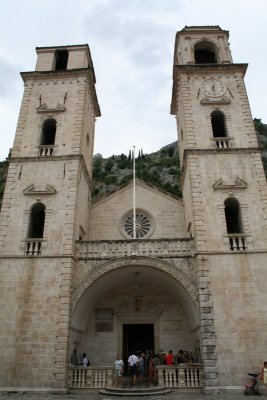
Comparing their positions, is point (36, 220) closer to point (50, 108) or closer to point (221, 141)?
point (50, 108)

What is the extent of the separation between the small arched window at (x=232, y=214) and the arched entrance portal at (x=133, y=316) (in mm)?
4043

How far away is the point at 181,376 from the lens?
12383 mm

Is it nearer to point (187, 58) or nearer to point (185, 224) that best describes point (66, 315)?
point (185, 224)

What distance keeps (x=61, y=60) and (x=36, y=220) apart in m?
11.0

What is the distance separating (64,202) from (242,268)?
319 inches

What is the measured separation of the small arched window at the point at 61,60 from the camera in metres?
21.3

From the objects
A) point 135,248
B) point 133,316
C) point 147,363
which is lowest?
point 147,363

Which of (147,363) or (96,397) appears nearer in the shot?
(96,397)

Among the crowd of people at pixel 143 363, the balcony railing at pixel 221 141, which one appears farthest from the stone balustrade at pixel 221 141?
the crowd of people at pixel 143 363

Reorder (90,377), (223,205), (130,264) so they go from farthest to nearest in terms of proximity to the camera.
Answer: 1. (223,205)
2. (130,264)
3. (90,377)

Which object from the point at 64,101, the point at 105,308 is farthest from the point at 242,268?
the point at 64,101

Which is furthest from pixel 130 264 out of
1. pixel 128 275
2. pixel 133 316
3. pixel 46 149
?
pixel 46 149

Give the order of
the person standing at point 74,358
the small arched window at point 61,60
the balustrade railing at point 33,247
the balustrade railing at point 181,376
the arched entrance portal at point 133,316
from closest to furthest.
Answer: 1. the balustrade railing at point 181,376
2. the person standing at point 74,358
3. the balustrade railing at point 33,247
4. the arched entrance portal at point 133,316
5. the small arched window at point 61,60

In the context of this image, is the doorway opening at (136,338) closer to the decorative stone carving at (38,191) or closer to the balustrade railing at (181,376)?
the balustrade railing at (181,376)
